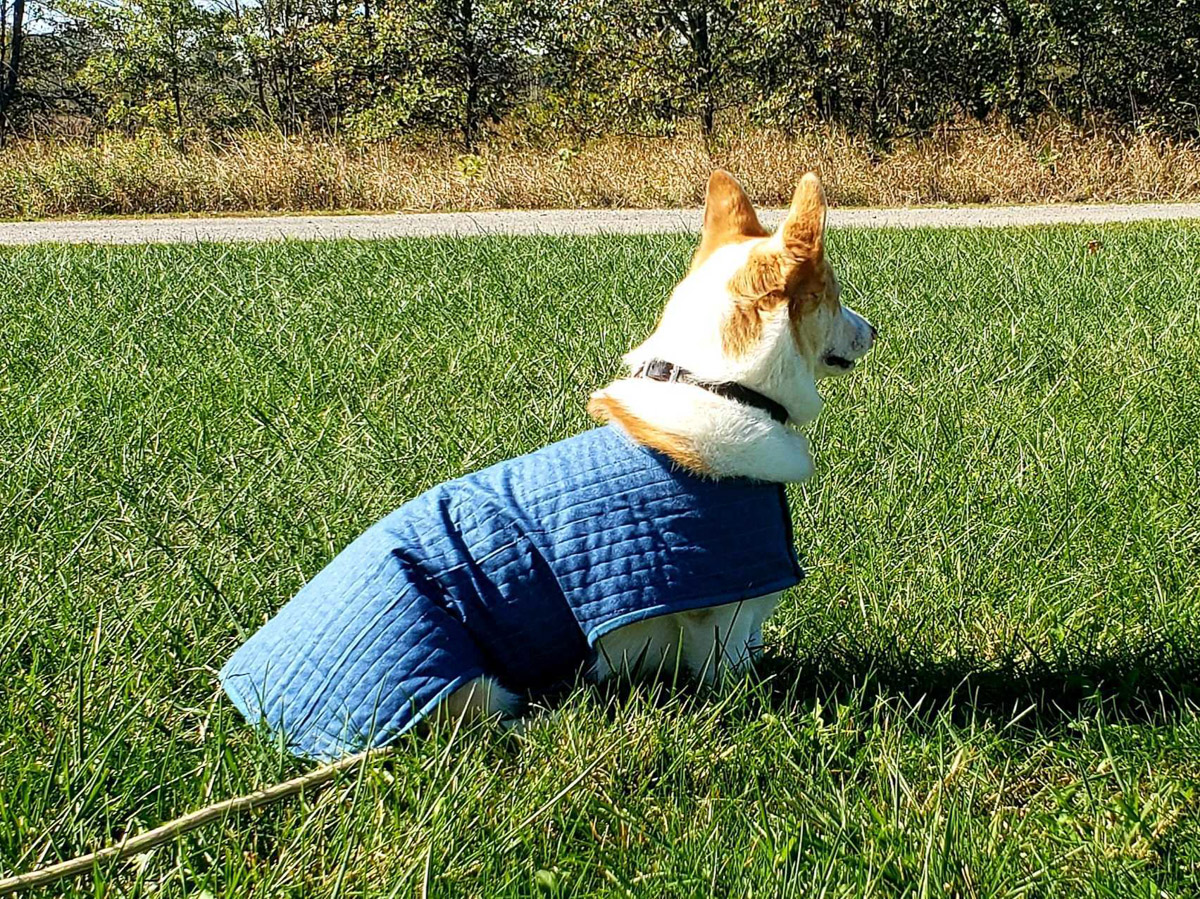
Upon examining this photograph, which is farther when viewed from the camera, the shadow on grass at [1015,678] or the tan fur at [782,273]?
the shadow on grass at [1015,678]

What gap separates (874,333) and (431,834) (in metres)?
1.40

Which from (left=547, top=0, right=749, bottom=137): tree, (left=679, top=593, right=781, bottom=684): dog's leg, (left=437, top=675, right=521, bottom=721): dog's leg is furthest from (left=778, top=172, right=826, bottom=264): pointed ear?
(left=547, top=0, right=749, bottom=137): tree

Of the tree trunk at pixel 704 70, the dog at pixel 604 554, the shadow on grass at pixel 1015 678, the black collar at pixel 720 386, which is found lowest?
the shadow on grass at pixel 1015 678

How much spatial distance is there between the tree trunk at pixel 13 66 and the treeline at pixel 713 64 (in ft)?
18.6

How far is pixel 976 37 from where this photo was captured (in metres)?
17.5

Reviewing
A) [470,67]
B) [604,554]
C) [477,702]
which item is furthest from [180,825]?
[470,67]

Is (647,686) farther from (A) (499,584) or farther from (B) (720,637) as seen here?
(A) (499,584)

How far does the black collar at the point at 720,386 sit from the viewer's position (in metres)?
2.21

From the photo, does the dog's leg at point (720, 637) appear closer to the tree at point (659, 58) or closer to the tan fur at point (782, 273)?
the tan fur at point (782, 273)

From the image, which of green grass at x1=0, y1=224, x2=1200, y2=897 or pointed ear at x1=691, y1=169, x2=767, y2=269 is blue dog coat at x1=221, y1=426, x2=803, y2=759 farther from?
pointed ear at x1=691, y1=169, x2=767, y2=269

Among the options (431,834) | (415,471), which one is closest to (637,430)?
(431,834)

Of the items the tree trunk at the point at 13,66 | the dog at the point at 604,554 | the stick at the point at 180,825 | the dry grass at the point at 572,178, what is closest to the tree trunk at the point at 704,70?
the dry grass at the point at 572,178

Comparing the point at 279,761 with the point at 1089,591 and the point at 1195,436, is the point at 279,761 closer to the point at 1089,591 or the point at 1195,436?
the point at 1089,591

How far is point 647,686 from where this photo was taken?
91.6 inches
